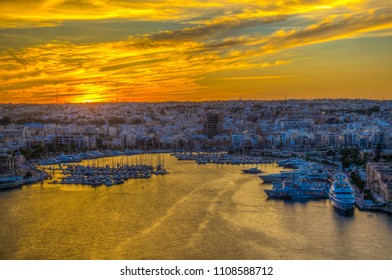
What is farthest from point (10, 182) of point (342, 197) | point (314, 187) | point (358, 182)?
point (358, 182)

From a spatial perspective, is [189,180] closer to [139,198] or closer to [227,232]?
[139,198]

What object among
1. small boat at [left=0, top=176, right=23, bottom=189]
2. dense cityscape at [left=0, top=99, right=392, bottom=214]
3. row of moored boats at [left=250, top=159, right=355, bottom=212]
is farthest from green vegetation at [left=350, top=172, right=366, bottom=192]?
small boat at [left=0, top=176, right=23, bottom=189]

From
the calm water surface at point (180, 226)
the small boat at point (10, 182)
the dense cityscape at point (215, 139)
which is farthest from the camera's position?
the dense cityscape at point (215, 139)

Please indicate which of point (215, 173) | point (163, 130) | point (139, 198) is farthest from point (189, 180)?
point (163, 130)

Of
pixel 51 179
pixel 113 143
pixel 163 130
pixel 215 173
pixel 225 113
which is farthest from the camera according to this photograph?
pixel 225 113

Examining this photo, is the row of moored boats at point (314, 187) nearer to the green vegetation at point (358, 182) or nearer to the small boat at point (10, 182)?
the green vegetation at point (358, 182)

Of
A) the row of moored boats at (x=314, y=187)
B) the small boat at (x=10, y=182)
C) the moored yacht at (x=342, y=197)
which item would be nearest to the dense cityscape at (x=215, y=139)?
the small boat at (x=10, y=182)

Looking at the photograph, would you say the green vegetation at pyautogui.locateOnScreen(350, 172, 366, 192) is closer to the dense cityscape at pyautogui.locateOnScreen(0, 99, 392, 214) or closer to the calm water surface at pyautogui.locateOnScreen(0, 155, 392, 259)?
the dense cityscape at pyautogui.locateOnScreen(0, 99, 392, 214)

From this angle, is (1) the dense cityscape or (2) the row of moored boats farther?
(1) the dense cityscape

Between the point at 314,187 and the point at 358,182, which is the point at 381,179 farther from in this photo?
the point at 314,187
